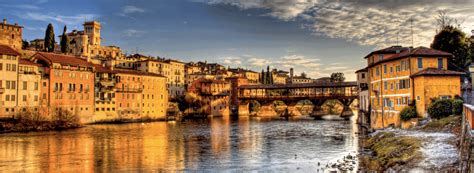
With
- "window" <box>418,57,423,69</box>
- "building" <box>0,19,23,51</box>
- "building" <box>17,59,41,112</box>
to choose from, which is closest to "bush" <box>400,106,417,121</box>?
"window" <box>418,57,423,69</box>

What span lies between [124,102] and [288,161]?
67601mm

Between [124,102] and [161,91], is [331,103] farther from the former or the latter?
[124,102]

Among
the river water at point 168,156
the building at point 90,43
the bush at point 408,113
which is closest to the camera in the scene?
the river water at point 168,156

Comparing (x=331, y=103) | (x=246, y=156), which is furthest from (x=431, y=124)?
(x=331, y=103)

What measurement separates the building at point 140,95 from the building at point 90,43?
30.3 m

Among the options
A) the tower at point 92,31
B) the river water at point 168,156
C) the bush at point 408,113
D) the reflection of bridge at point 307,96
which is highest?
the tower at point 92,31

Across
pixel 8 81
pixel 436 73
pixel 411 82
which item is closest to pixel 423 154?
pixel 436 73

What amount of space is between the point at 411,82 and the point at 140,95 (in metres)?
67.6

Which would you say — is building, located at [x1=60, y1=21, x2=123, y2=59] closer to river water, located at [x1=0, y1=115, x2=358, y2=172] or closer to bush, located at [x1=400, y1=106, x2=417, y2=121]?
river water, located at [x1=0, y1=115, x2=358, y2=172]

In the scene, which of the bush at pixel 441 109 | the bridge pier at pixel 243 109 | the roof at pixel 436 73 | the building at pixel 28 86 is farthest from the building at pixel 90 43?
the bush at pixel 441 109

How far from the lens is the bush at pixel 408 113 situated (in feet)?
134

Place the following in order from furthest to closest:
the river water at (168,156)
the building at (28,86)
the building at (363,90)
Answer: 1. the building at (28,86)
2. the building at (363,90)
3. the river water at (168,156)

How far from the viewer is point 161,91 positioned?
337ft

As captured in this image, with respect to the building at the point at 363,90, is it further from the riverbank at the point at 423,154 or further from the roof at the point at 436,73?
the riverbank at the point at 423,154
